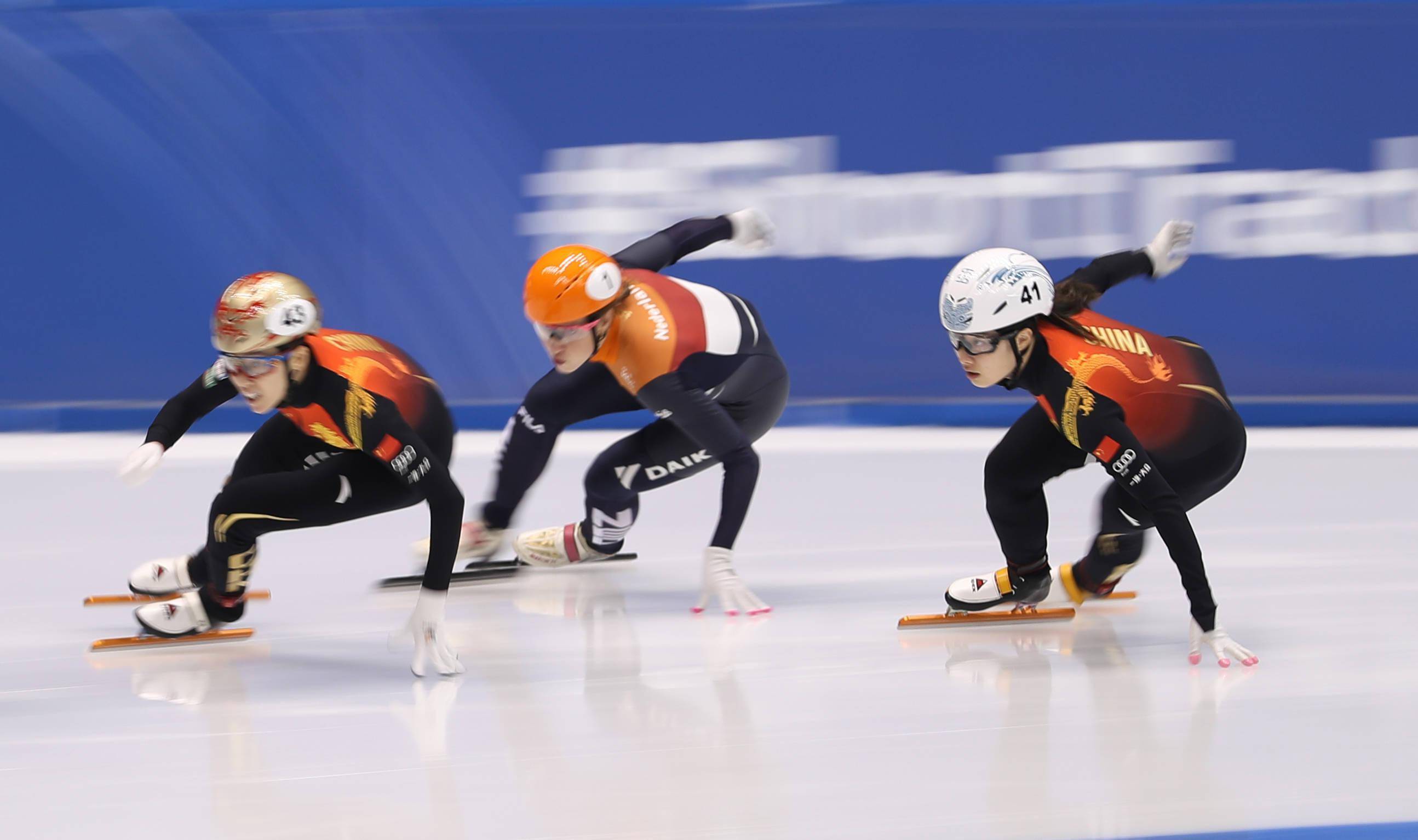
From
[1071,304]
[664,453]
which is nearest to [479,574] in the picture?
[664,453]

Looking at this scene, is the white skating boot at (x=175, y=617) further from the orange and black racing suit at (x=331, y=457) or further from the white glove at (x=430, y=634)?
the white glove at (x=430, y=634)

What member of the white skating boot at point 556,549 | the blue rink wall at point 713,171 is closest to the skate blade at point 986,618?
the white skating boot at point 556,549

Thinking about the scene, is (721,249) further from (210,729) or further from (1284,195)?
(210,729)

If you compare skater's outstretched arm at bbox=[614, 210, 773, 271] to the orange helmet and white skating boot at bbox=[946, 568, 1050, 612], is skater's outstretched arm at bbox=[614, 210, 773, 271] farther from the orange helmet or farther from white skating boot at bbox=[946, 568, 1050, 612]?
white skating boot at bbox=[946, 568, 1050, 612]

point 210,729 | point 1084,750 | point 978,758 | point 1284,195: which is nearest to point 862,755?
point 978,758

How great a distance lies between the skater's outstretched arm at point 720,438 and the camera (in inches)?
145

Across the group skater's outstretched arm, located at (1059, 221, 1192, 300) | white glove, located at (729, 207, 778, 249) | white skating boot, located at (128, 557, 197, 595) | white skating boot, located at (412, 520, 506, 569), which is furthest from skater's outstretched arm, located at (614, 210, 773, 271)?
white skating boot, located at (128, 557, 197, 595)

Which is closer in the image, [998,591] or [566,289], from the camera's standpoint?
[566,289]

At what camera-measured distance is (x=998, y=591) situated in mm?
3635

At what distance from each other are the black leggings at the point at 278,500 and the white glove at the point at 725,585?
0.78 meters

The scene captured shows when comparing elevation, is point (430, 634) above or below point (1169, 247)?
below

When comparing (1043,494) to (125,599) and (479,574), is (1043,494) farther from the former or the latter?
(125,599)

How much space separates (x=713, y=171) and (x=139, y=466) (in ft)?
13.2

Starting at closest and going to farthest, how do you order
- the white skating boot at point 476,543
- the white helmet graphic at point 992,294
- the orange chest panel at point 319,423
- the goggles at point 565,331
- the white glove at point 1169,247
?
1. the white helmet graphic at point 992,294
2. the orange chest panel at point 319,423
3. the goggles at point 565,331
4. the white glove at point 1169,247
5. the white skating boot at point 476,543
